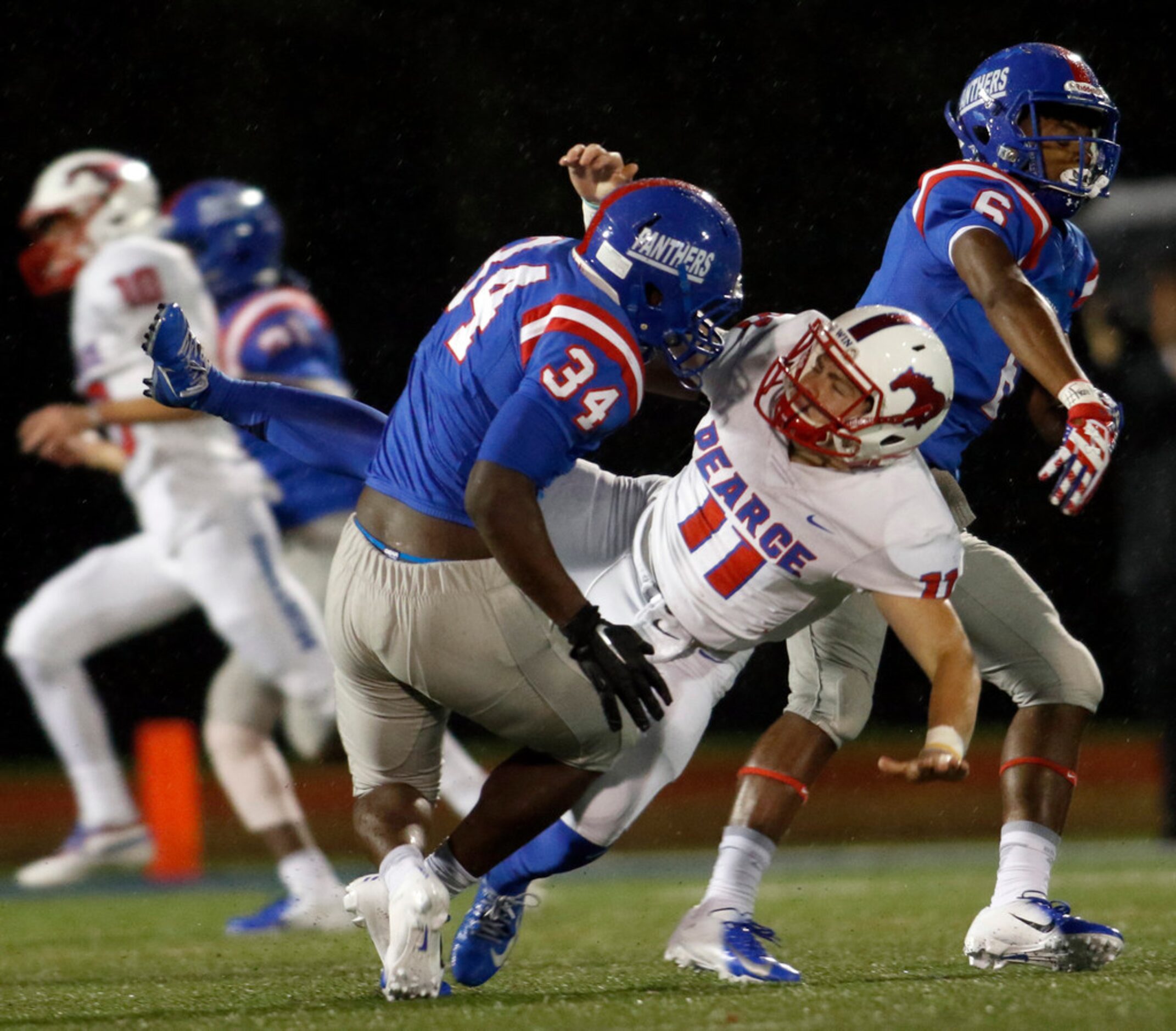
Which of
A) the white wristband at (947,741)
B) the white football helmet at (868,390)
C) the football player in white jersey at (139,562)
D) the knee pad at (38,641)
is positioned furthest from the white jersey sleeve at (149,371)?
the white wristband at (947,741)

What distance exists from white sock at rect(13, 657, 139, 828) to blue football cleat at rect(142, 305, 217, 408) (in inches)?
98.4

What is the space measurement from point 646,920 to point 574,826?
4.91 feet

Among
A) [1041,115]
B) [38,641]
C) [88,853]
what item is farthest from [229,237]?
[1041,115]

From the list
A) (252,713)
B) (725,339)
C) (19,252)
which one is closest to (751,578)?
(725,339)

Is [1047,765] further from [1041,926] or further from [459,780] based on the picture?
[459,780]

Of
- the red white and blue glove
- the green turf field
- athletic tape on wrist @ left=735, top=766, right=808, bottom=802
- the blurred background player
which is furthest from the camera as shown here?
the blurred background player

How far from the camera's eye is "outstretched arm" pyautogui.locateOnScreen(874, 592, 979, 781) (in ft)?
8.58

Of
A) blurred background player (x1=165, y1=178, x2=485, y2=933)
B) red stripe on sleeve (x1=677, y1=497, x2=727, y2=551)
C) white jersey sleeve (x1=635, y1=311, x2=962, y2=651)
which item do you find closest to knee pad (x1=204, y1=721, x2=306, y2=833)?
blurred background player (x1=165, y1=178, x2=485, y2=933)

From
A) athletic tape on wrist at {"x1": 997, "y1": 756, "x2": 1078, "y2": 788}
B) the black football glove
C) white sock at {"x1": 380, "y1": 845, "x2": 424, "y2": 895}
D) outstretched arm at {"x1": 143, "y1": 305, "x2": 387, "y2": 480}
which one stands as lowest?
white sock at {"x1": 380, "y1": 845, "x2": 424, "y2": 895}

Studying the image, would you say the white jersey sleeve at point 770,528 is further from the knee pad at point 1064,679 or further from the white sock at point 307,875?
the white sock at point 307,875

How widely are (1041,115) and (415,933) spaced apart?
1855 mm

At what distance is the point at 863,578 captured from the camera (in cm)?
274

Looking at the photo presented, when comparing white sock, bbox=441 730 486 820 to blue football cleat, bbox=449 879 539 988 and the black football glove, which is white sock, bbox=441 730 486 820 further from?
the black football glove

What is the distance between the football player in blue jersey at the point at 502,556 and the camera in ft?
8.46
